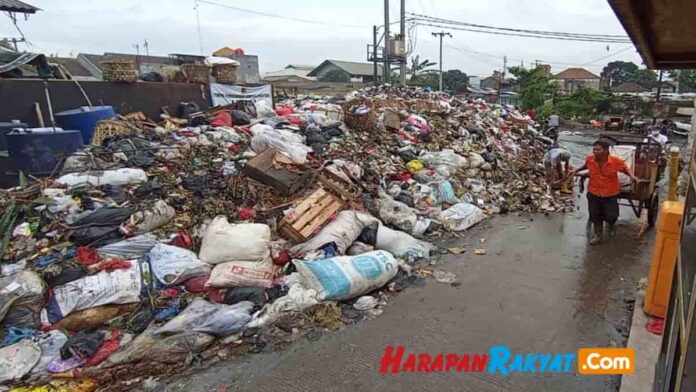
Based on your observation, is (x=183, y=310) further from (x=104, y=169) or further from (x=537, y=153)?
(x=537, y=153)

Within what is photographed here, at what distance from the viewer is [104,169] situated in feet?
16.2

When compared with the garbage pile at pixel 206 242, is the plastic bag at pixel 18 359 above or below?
below

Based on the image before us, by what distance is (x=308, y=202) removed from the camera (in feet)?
15.5

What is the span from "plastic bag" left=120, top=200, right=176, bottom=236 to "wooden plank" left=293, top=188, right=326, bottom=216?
4.25ft

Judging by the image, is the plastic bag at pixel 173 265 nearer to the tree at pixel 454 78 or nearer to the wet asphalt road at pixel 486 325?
the wet asphalt road at pixel 486 325

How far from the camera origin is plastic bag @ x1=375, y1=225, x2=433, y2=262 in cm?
466

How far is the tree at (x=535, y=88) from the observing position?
83.7 ft

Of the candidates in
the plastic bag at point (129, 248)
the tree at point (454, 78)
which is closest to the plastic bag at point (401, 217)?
the plastic bag at point (129, 248)

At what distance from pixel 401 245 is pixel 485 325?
58.7 inches

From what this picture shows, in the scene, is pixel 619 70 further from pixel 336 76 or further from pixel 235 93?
pixel 235 93

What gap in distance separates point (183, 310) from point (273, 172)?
215 centimetres

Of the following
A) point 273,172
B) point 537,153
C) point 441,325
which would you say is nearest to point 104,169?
point 273,172

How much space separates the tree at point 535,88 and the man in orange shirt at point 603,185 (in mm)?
22678

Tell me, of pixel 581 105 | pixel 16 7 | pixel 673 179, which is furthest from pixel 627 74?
pixel 16 7
